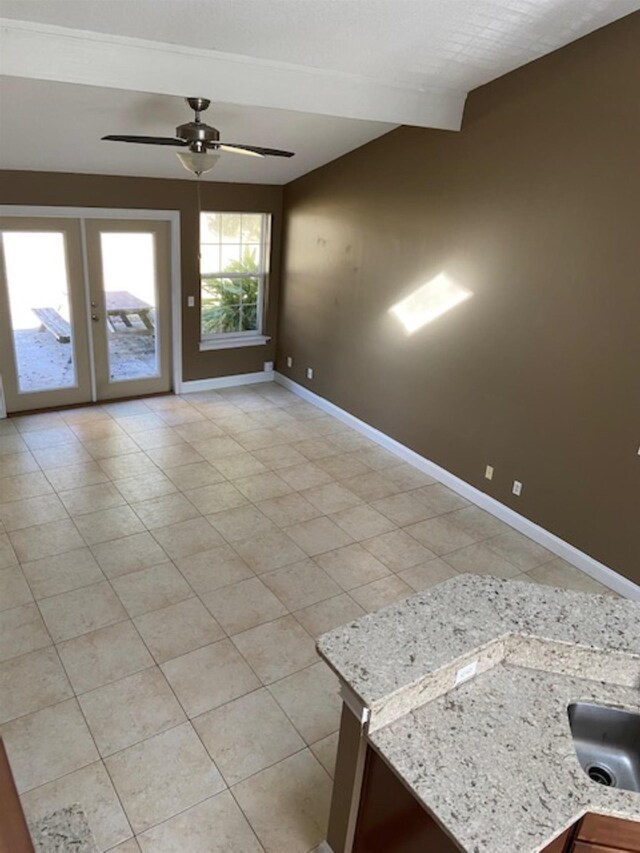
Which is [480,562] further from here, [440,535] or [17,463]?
[17,463]

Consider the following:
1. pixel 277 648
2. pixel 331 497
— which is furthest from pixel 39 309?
pixel 277 648

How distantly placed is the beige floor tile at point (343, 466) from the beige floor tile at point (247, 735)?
2.51m

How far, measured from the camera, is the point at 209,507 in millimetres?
4492

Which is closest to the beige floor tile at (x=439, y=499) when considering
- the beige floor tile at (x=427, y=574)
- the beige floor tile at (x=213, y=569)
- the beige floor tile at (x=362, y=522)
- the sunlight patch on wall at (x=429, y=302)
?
the beige floor tile at (x=362, y=522)

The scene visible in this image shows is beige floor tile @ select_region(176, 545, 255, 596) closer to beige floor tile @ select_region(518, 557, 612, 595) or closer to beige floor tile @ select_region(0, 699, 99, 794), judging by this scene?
beige floor tile @ select_region(0, 699, 99, 794)

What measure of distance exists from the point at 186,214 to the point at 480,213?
320 centimetres

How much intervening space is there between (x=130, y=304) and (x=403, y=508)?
3643 mm

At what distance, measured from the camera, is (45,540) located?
12.9 feet

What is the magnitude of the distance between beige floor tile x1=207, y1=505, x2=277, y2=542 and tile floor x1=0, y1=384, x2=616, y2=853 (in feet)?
0.05

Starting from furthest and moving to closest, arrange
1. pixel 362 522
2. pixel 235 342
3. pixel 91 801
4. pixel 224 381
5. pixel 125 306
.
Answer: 1. pixel 224 381
2. pixel 235 342
3. pixel 125 306
4. pixel 362 522
5. pixel 91 801

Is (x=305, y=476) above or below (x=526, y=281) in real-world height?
below

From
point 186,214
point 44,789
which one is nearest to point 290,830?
point 44,789

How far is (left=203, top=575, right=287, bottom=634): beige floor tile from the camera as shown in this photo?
131 inches

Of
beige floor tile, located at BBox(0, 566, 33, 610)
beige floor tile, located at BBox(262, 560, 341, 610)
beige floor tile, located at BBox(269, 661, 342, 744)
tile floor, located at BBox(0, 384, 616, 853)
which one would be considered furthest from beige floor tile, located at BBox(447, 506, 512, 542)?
beige floor tile, located at BBox(0, 566, 33, 610)
